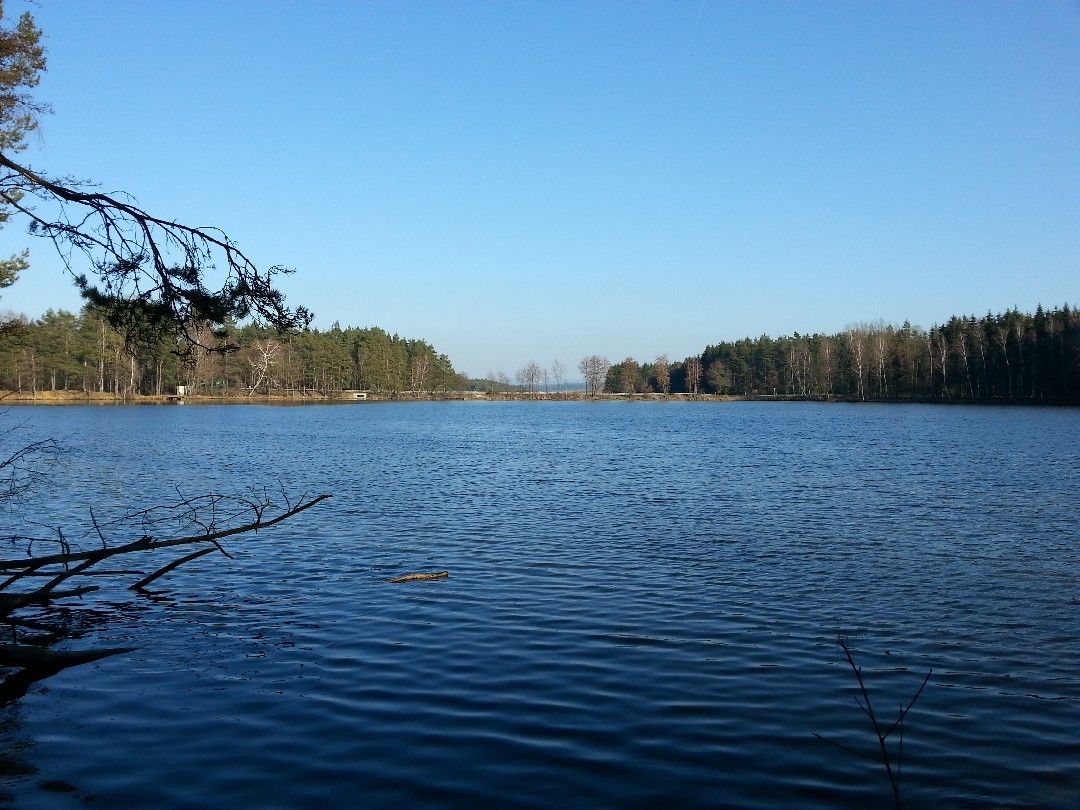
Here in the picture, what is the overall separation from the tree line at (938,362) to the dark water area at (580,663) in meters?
96.4

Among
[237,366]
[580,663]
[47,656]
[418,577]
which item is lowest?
[580,663]

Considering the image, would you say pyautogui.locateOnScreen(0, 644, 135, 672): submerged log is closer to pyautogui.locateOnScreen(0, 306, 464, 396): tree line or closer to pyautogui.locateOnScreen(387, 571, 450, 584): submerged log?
pyautogui.locateOnScreen(387, 571, 450, 584): submerged log

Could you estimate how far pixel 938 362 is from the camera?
125875mm

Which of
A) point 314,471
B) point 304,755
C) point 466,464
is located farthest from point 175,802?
point 466,464

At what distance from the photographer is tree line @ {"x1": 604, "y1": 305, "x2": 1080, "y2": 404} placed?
107188mm

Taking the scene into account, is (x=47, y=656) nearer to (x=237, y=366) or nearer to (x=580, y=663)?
(x=580, y=663)

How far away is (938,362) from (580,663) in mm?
130676

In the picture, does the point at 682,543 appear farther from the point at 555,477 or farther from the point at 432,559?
the point at 555,477

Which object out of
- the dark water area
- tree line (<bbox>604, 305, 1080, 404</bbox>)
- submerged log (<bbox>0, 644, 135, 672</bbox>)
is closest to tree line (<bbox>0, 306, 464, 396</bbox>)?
the dark water area

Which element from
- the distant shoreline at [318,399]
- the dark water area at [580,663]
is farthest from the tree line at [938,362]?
the dark water area at [580,663]

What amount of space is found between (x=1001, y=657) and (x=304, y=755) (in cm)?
876

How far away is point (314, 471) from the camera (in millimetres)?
35125

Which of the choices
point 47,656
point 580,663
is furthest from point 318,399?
point 580,663

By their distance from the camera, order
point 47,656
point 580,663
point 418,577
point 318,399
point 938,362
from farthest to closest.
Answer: point 318,399 → point 938,362 → point 418,577 → point 580,663 → point 47,656
